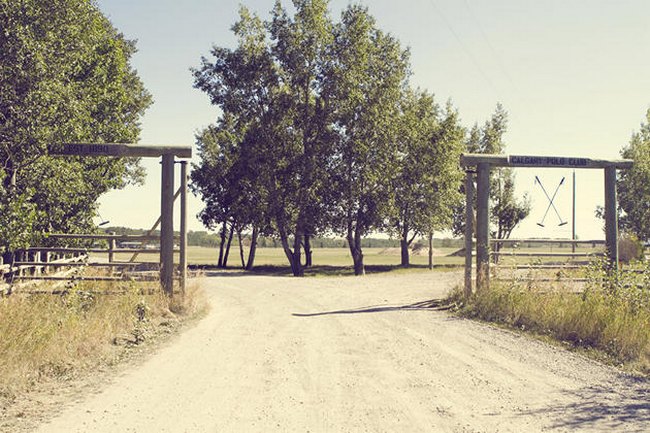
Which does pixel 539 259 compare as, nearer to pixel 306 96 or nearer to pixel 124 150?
pixel 124 150

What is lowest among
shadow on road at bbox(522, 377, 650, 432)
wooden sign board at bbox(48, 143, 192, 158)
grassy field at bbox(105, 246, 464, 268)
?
grassy field at bbox(105, 246, 464, 268)

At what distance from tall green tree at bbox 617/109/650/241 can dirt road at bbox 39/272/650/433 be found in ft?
133

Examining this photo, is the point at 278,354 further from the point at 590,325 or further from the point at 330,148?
the point at 330,148

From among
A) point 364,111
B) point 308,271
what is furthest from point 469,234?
point 308,271

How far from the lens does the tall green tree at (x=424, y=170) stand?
3850cm

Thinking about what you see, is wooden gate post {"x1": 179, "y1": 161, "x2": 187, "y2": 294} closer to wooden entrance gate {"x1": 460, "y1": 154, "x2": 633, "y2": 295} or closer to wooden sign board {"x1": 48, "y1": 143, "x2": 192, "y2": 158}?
wooden sign board {"x1": 48, "y1": 143, "x2": 192, "y2": 158}

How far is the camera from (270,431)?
6.25 meters

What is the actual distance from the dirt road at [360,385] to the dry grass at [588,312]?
895 millimetres

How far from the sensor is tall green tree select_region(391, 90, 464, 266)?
3850cm

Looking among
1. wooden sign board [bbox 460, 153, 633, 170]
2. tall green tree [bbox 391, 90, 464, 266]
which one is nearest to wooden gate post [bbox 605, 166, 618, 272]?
wooden sign board [bbox 460, 153, 633, 170]

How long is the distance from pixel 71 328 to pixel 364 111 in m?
→ 27.7

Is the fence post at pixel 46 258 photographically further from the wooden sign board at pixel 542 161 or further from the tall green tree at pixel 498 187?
the tall green tree at pixel 498 187

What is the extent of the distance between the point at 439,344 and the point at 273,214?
25.6 meters

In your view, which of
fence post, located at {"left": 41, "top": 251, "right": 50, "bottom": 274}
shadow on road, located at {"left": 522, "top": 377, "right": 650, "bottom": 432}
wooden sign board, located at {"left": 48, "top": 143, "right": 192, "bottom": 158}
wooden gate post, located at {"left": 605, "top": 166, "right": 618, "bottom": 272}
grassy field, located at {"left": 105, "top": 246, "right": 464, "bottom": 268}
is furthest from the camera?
grassy field, located at {"left": 105, "top": 246, "right": 464, "bottom": 268}
